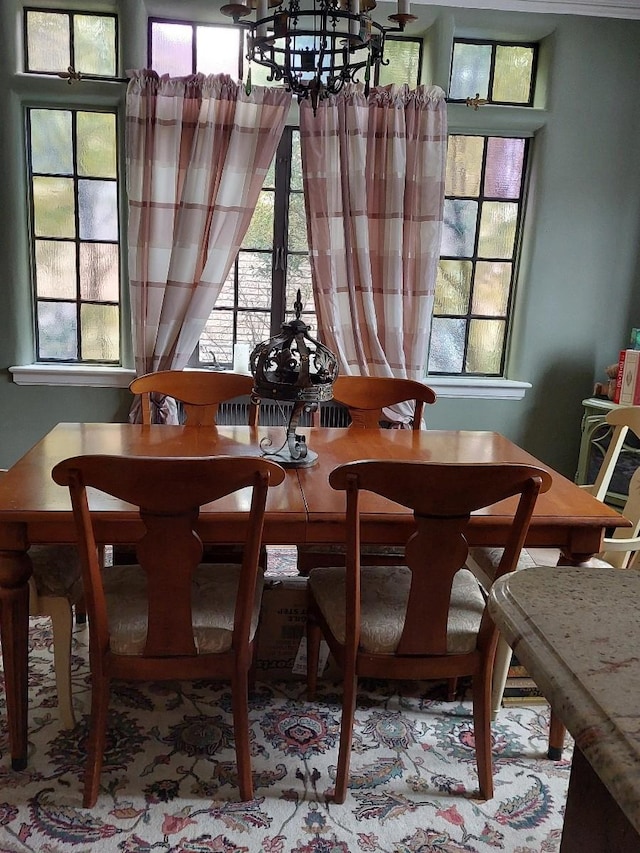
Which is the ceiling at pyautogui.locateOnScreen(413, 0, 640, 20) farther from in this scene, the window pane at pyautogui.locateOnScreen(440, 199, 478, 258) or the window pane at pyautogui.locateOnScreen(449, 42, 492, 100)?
the window pane at pyautogui.locateOnScreen(440, 199, 478, 258)

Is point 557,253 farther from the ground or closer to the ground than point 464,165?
closer to the ground

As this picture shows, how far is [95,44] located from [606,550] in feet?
10.6

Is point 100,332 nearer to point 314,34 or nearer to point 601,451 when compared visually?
point 314,34

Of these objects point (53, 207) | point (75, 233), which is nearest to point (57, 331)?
point (75, 233)

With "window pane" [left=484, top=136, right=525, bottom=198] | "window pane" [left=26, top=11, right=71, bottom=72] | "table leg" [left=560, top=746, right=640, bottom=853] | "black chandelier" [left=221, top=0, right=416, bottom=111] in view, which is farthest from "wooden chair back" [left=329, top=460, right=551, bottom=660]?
"window pane" [left=26, top=11, right=71, bottom=72]

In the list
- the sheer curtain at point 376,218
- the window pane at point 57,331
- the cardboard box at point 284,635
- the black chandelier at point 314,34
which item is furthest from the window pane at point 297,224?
the cardboard box at point 284,635

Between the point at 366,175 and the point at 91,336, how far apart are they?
64.9 inches

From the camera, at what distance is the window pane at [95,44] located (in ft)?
10.7

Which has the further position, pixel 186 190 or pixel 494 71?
pixel 494 71

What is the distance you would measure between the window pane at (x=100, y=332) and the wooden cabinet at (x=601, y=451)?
8.14 ft

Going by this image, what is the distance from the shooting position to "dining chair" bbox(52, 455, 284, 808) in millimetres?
1394

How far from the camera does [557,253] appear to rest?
139 inches

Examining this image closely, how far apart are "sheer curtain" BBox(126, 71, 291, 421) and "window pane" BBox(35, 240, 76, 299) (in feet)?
1.35

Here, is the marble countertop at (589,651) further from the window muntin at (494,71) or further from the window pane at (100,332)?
the window muntin at (494,71)
